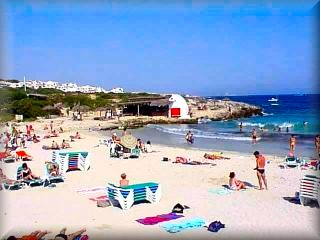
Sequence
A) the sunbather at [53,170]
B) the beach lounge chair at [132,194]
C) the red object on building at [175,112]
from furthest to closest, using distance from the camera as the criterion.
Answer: the red object on building at [175,112], the sunbather at [53,170], the beach lounge chair at [132,194]

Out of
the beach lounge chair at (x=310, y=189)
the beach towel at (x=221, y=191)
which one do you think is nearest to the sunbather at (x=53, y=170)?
the beach towel at (x=221, y=191)

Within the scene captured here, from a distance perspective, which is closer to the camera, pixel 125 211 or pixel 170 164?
pixel 125 211

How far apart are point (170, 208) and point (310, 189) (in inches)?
92.5

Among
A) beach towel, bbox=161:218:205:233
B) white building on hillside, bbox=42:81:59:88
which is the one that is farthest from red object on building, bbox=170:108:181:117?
white building on hillside, bbox=42:81:59:88

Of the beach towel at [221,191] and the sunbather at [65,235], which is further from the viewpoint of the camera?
the beach towel at [221,191]

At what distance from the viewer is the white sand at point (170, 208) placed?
6.19 metres

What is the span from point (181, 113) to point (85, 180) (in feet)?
110

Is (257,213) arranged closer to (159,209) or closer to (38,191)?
(159,209)

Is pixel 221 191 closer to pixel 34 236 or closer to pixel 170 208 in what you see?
pixel 170 208

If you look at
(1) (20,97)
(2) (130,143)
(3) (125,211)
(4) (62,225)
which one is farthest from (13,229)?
(1) (20,97)

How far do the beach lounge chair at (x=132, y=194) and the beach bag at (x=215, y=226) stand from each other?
1.69m

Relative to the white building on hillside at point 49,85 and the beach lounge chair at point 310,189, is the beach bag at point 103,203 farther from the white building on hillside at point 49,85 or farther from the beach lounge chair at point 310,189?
the white building on hillside at point 49,85

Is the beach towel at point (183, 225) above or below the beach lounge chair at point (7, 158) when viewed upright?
below

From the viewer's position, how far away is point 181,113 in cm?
4341
